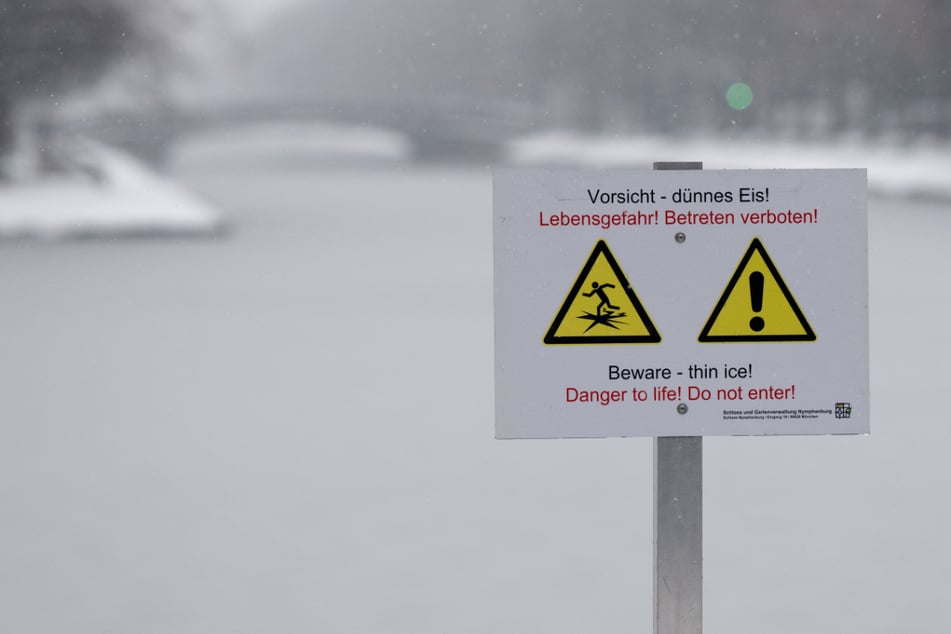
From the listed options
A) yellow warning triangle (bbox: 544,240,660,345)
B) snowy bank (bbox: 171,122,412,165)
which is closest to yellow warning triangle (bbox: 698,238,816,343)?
yellow warning triangle (bbox: 544,240,660,345)

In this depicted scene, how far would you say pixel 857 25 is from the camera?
51.2 meters

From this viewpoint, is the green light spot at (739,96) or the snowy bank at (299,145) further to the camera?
the snowy bank at (299,145)

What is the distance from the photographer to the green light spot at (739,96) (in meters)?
62.0

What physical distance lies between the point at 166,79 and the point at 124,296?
25.3 m

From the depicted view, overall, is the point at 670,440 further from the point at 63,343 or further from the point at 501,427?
the point at 63,343

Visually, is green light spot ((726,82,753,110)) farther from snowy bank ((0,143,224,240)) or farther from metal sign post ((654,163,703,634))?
metal sign post ((654,163,703,634))

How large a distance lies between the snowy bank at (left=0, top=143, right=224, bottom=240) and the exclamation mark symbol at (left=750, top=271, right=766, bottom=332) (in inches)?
835

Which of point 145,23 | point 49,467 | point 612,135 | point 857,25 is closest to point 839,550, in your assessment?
point 49,467

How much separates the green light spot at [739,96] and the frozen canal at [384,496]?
49.3m

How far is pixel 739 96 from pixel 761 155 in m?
13.1

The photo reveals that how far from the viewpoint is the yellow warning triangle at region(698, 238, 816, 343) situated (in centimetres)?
326

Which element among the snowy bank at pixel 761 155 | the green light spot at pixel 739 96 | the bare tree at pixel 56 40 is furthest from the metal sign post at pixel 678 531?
the green light spot at pixel 739 96

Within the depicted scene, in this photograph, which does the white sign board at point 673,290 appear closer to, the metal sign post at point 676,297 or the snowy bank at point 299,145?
the metal sign post at point 676,297

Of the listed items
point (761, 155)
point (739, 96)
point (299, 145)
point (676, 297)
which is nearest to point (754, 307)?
point (676, 297)
